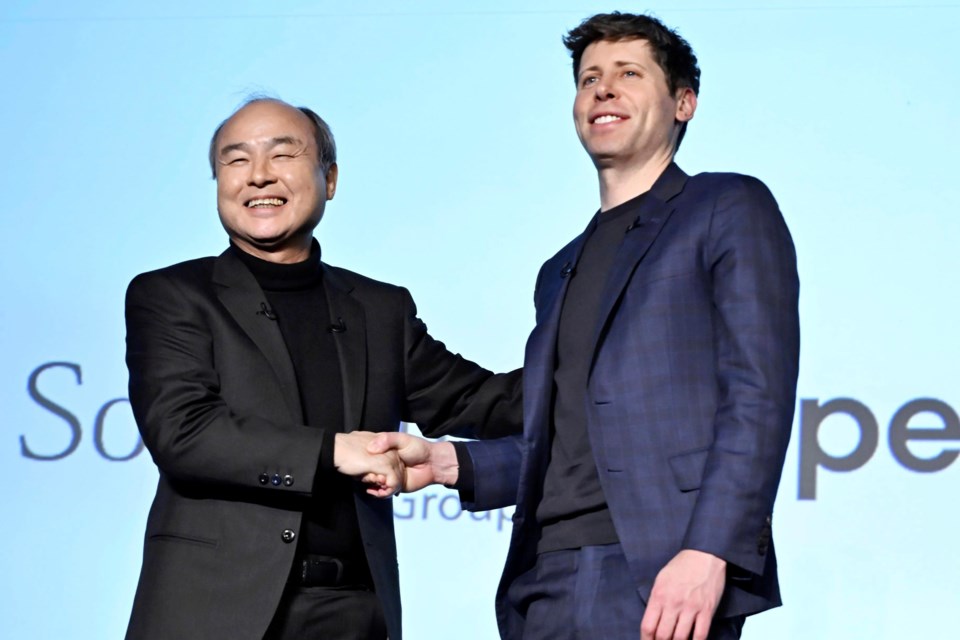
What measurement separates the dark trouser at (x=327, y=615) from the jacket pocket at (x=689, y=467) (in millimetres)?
631

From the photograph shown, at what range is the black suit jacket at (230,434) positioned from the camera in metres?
2.25

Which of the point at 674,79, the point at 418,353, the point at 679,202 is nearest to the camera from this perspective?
the point at 679,202

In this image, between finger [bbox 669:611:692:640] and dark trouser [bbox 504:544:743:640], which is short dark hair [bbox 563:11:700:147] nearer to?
dark trouser [bbox 504:544:743:640]

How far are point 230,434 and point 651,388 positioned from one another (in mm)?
706

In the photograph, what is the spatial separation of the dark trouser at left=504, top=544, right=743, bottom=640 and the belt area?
301 millimetres

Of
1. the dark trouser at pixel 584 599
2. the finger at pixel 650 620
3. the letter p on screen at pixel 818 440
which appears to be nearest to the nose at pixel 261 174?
the dark trouser at pixel 584 599

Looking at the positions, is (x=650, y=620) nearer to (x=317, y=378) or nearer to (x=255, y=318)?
(x=317, y=378)

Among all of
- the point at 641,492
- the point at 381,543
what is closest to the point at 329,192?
the point at 381,543

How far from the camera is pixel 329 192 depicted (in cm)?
267

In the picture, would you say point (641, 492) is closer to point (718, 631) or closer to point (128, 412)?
point (718, 631)

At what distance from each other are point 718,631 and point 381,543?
0.67 metres

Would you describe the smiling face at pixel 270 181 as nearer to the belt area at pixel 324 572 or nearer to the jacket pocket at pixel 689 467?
the belt area at pixel 324 572

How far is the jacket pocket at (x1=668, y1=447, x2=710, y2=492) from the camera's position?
1966 mm

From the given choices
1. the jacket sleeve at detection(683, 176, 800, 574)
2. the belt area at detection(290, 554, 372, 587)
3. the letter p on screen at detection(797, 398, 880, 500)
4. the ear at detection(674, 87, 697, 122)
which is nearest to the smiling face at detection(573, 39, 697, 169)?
the ear at detection(674, 87, 697, 122)
